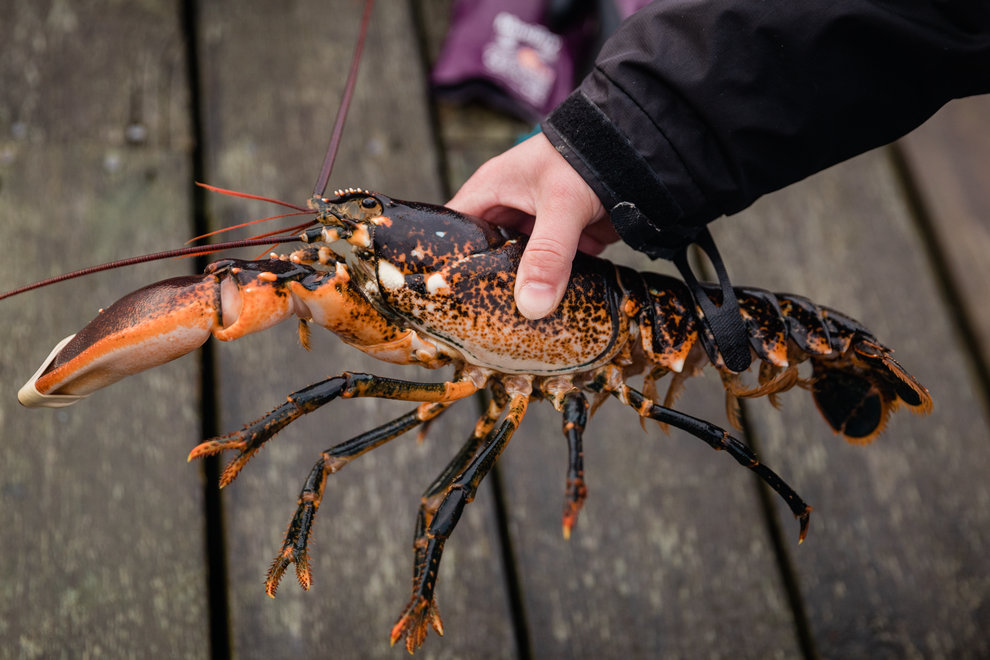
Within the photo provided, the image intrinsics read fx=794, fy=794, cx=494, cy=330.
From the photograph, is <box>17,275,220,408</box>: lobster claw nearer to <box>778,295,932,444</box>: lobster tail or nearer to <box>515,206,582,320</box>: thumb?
<box>515,206,582,320</box>: thumb

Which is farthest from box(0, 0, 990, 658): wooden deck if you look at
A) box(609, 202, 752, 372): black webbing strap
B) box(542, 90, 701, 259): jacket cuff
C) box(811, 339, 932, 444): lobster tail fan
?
box(542, 90, 701, 259): jacket cuff

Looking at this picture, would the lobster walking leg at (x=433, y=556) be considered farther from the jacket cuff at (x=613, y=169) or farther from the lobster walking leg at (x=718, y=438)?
the jacket cuff at (x=613, y=169)

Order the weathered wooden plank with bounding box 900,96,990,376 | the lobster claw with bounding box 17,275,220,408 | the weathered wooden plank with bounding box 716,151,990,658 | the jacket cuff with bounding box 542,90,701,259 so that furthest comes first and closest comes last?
the weathered wooden plank with bounding box 900,96,990,376 < the weathered wooden plank with bounding box 716,151,990,658 < the jacket cuff with bounding box 542,90,701,259 < the lobster claw with bounding box 17,275,220,408

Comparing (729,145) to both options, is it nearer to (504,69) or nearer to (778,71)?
(778,71)

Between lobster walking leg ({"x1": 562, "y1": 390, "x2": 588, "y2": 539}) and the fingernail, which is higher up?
the fingernail

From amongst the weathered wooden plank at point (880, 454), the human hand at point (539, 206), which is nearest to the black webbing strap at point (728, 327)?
the human hand at point (539, 206)

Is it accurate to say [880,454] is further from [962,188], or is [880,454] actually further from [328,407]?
[328,407]

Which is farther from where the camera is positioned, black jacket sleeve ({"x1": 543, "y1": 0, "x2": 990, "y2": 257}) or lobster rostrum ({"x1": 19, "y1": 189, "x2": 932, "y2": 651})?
black jacket sleeve ({"x1": 543, "y1": 0, "x2": 990, "y2": 257})
